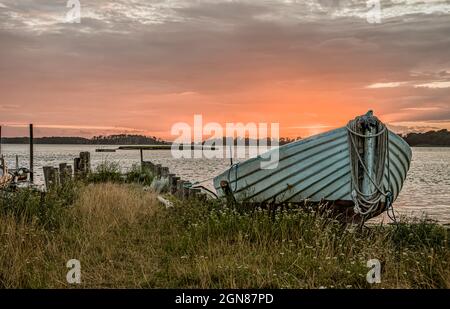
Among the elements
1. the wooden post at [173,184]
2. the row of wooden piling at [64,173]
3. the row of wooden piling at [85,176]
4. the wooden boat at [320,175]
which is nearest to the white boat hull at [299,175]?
the wooden boat at [320,175]

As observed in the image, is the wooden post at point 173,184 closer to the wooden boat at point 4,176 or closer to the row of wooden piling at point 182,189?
the row of wooden piling at point 182,189

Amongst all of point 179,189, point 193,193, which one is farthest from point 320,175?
point 179,189

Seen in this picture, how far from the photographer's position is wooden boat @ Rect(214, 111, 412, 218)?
30.1 ft

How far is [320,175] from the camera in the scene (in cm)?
955

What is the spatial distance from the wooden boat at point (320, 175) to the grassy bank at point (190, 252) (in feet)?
2.27

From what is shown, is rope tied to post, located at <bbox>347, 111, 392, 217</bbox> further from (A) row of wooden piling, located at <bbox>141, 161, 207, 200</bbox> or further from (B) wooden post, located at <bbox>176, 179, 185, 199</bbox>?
(B) wooden post, located at <bbox>176, 179, 185, 199</bbox>

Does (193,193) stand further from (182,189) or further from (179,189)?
(179,189)

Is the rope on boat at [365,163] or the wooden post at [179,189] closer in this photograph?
the rope on boat at [365,163]

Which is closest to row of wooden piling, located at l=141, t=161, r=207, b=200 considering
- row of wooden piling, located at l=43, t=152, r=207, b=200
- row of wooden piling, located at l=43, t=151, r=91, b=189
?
row of wooden piling, located at l=43, t=152, r=207, b=200

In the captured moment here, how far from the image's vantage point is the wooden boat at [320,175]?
30.1 feet

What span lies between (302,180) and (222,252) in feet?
11.4

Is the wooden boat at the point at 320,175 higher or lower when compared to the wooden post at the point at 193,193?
higher

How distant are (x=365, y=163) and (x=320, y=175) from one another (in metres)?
0.89
